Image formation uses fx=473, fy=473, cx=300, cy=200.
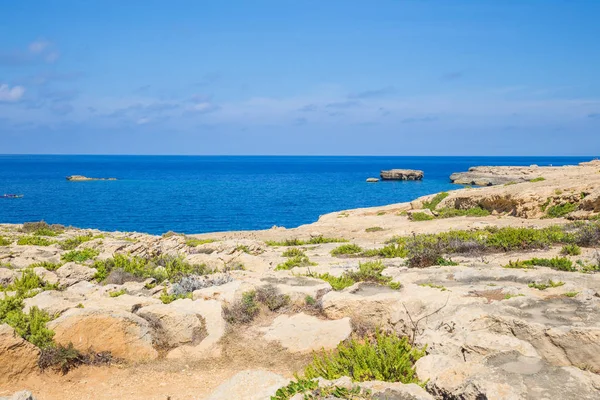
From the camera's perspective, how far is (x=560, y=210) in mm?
28625

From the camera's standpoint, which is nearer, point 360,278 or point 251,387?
point 251,387

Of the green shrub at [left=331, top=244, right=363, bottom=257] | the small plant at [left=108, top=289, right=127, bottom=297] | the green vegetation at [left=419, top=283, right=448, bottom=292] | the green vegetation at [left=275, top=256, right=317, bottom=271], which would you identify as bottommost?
the green shrub at [left=331, top=244, right=363, bottom=257]

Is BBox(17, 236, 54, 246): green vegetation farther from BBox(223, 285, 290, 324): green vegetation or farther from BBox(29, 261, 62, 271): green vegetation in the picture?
BBox(223, 285, 290, 324): green vegetation

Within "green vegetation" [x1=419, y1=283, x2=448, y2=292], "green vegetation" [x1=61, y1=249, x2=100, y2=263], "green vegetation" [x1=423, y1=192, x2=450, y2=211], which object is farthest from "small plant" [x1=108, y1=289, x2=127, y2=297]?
"green vegetation" [x1=423, y1=192, x2=450, y2=211]

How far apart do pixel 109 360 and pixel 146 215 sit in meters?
61.7

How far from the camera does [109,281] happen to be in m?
16.6

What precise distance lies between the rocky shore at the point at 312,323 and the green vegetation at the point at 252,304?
1.5 inches

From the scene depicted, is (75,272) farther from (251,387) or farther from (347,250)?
(251,387)

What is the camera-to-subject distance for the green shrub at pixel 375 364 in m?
8.07

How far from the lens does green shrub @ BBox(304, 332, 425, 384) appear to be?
26.5 feet

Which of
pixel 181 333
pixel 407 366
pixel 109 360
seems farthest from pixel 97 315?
pixel 407 366

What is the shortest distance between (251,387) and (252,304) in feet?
16.4

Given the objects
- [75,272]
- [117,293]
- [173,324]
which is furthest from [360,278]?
[75,272]

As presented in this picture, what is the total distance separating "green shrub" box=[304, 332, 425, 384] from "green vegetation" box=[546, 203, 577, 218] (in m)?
23.3
